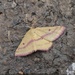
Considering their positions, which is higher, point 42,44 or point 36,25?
point 36,25

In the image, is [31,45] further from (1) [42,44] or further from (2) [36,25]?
(2) [36,25]

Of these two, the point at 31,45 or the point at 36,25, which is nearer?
the point at 31,45

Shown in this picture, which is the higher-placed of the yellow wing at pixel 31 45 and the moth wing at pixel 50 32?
the moth wing at pixel 50 32

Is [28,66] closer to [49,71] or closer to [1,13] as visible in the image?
[49,71]

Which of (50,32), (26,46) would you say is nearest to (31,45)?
(26,46)

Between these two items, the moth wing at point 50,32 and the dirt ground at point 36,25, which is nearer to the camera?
the dirt ground at point 36,25
